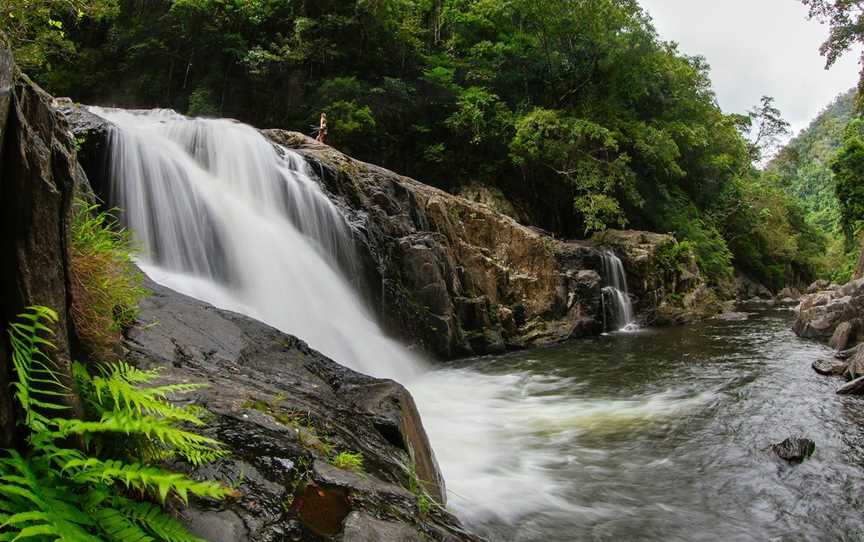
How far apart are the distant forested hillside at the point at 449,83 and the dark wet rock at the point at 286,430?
15345 millimetres

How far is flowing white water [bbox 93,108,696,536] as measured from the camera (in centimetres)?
602

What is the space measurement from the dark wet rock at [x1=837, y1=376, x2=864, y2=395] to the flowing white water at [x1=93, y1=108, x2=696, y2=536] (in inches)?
95.7

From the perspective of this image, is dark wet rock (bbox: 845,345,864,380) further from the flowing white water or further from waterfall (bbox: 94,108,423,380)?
waterfall (bbox: 94,108,423,380)

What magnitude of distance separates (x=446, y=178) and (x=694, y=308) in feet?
34.4

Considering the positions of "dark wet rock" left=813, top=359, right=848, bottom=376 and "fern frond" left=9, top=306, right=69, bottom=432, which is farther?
"dark wet rock" left=813, top=359, right=848, bottom=376

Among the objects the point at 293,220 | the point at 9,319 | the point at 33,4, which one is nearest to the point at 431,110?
the point at 293,220

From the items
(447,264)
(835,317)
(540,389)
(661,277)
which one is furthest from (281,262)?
(661,277)

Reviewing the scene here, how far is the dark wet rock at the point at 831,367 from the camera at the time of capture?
356 inches

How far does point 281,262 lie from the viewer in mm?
9945

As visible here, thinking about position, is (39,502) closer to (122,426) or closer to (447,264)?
(122,426)

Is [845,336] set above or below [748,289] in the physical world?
above

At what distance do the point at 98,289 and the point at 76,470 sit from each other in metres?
1.37

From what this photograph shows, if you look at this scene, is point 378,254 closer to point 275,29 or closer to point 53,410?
point 53,410

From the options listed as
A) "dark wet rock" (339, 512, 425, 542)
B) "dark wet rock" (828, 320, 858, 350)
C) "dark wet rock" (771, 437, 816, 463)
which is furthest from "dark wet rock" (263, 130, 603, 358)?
"dark wet rock" (339, 512, 425, 542)
